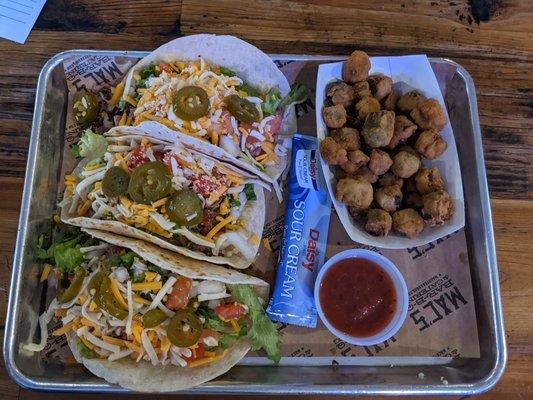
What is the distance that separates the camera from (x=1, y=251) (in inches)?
109

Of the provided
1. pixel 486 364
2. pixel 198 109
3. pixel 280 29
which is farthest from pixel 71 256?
pixel 486 364

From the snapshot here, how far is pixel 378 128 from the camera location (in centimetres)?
257

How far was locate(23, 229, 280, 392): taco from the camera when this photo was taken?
2395 mm

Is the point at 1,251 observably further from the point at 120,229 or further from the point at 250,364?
the point at 250,364

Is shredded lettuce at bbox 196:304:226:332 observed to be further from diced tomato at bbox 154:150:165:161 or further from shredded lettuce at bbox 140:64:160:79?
shredded lettuce at bbox 140:64:160:79

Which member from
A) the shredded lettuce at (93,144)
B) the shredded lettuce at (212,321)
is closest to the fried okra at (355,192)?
the shredded lettuce at (212,321)

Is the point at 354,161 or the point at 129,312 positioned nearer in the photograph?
the point at 129,312

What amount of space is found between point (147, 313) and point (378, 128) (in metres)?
1.39

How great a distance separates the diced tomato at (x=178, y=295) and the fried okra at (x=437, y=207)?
1.19 metres

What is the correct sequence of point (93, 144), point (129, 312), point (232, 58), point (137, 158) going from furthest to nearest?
point (232, 58)
point (93, 144)
point (137, 158)
point (129, 312)

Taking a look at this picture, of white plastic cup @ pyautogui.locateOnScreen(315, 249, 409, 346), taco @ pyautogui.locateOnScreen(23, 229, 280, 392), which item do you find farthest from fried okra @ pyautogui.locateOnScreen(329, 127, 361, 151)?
taco @ pyautogui.locateOnScreen(23, 229, 280, 392)

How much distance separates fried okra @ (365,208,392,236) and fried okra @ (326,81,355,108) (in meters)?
0.59

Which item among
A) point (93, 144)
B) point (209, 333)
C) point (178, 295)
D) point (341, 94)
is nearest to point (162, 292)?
point (178, 295)

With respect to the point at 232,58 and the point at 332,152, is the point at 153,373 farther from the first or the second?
the point at 232,58
